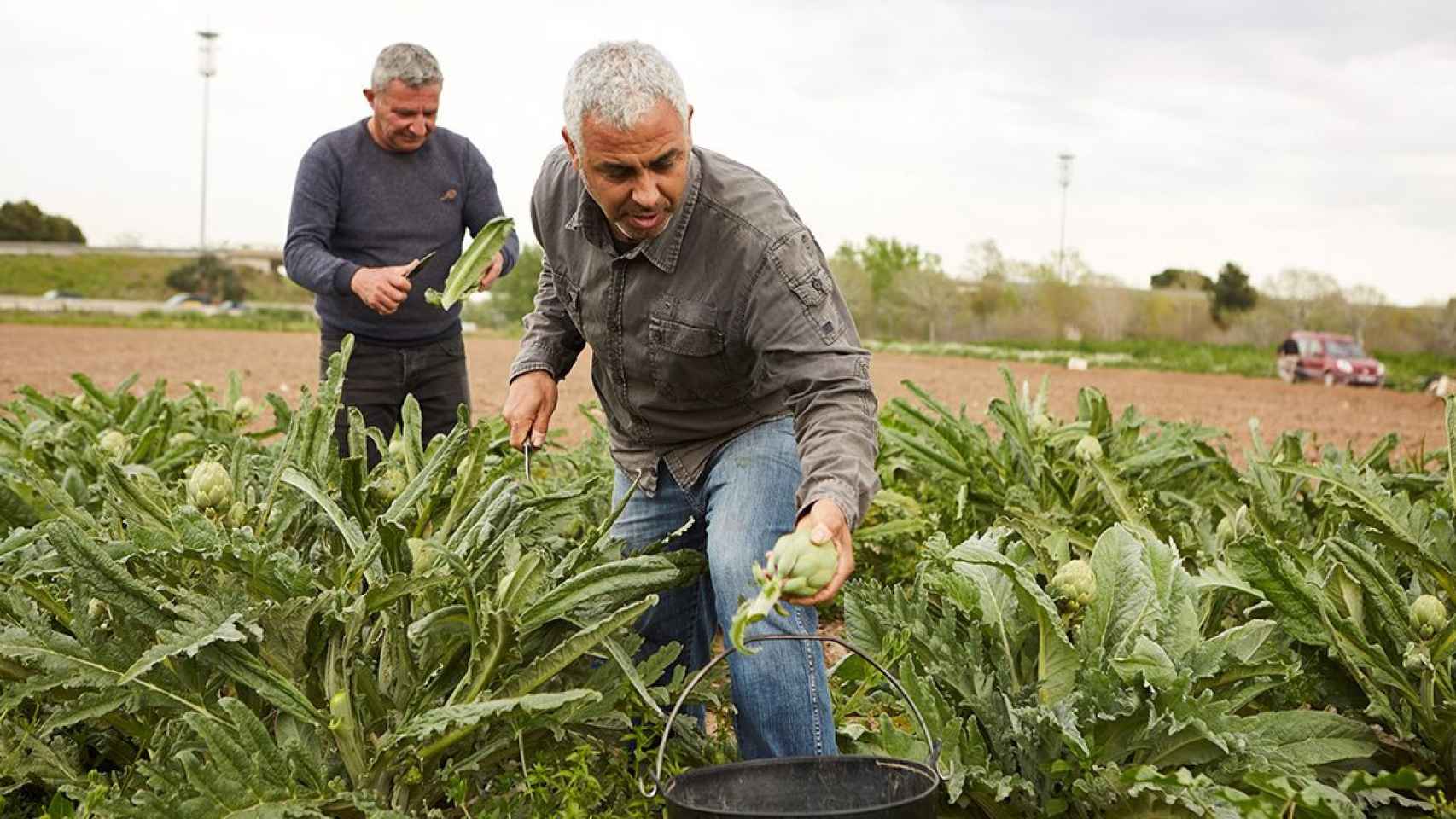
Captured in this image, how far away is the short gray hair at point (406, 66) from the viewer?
5.31m

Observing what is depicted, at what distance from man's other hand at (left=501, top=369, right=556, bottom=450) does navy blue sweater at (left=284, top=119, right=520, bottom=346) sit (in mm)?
1959

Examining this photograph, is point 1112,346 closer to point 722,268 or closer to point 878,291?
point 878,291

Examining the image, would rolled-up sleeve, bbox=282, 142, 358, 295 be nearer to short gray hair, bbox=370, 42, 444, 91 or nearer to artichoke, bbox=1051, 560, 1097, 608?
short gray hair, bbox=370, 42, 444, 91

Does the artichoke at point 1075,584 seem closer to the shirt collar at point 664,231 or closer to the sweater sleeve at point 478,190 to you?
the shirt collar at point 664,231

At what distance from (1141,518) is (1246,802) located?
5.72ft

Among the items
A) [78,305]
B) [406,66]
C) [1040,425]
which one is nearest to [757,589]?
[1040,425]

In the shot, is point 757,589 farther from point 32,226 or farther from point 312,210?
point 32,226

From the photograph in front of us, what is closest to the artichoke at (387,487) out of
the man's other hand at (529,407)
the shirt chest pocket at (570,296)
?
the man's other hand at (529,407)

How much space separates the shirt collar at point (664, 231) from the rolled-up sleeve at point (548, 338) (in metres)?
0.51

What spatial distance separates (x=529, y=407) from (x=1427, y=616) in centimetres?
217

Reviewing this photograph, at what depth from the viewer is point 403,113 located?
5453 mm

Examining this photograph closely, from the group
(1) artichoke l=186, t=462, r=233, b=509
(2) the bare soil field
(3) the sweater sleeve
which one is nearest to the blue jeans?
(1) artichoke l=186, t=462, r=233, b=509

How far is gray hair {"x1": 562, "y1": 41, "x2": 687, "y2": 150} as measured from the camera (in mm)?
2629

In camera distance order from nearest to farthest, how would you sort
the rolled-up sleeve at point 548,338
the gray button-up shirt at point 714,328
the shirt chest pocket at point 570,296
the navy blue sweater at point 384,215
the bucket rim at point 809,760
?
1. the bucket rim at point 809,760
2. the gray button-up shirt at point 714,328
3. the shirt chest pocket at point 570,296
4. the rolled-up sleeve at point 548,338
5. the navy blue sweater at point 384,215
